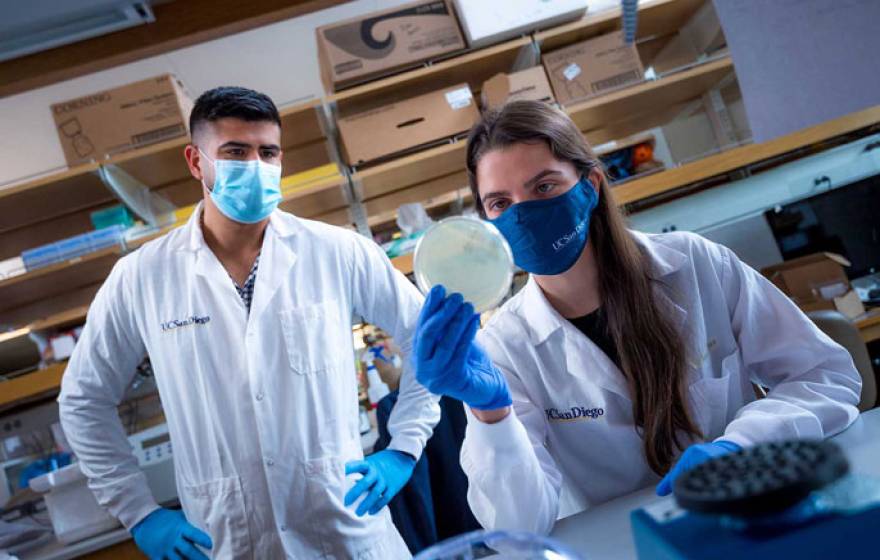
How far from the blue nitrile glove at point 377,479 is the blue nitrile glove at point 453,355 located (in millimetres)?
666

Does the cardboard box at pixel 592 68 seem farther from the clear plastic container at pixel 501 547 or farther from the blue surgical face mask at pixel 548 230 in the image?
the clear plastic container at pixel 501 547

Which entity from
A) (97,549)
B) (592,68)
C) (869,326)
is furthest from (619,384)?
(97,549)

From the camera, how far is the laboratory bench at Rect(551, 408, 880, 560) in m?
0.71

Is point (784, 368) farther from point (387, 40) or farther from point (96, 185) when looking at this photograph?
point (96, 185)

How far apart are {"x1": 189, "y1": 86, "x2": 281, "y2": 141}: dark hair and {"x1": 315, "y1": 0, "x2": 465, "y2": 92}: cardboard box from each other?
1040 mm

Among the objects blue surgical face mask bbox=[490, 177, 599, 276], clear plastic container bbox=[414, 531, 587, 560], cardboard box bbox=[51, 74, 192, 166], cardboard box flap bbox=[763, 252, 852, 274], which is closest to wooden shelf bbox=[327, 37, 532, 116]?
cardboard box bbox=[51, 74, 192, 166]

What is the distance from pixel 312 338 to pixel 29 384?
1.88m

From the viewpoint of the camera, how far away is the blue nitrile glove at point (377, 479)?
4.63 ft

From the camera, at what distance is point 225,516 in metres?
1.40

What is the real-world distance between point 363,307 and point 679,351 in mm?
964

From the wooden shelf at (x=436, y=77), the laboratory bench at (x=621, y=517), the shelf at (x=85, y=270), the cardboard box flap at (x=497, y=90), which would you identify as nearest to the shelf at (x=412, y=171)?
the shelf at (x=85, y=270)

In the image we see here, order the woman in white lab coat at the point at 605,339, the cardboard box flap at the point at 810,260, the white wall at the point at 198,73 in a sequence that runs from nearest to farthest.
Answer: the woman in white lab coat at the point at 605,339 → the cardboard box flap at the point at 810,260 → the white wall at the point at 198,73

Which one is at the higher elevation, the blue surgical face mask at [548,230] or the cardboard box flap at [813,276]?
the blue surgical face mask at [548,230]

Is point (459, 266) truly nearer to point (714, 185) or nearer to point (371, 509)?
point (371, 509)
